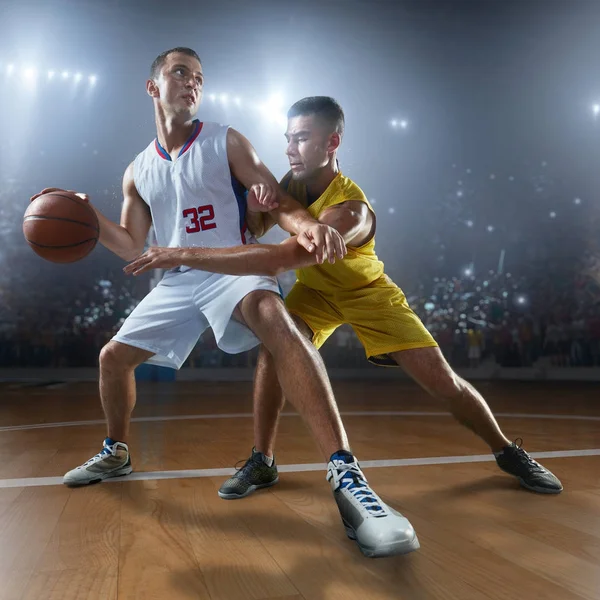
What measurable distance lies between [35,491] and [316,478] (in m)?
1.09

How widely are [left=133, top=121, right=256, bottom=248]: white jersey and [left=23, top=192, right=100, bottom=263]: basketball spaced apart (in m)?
0.33

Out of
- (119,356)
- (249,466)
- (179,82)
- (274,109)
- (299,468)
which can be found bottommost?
Answer: (299,468)

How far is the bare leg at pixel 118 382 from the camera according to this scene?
2.32 metres

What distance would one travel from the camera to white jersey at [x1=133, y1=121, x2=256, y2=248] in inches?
90.8

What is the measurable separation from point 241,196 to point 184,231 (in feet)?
0.88

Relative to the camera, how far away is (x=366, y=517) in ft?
4.88

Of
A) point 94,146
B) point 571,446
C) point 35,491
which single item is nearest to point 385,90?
point 94,146

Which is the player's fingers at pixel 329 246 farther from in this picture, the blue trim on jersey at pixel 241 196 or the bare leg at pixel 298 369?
the blue trim on jersey at pixel 241 196

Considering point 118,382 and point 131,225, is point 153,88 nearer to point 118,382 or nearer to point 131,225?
point 131,225

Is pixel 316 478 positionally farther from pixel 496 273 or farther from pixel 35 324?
pixel 496 273

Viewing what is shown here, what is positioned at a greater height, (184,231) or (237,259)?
(184,231)

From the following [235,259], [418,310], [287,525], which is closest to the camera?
[287,525]

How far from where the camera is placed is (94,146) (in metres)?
14.8

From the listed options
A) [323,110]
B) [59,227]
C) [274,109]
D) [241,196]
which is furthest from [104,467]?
[274,109]
